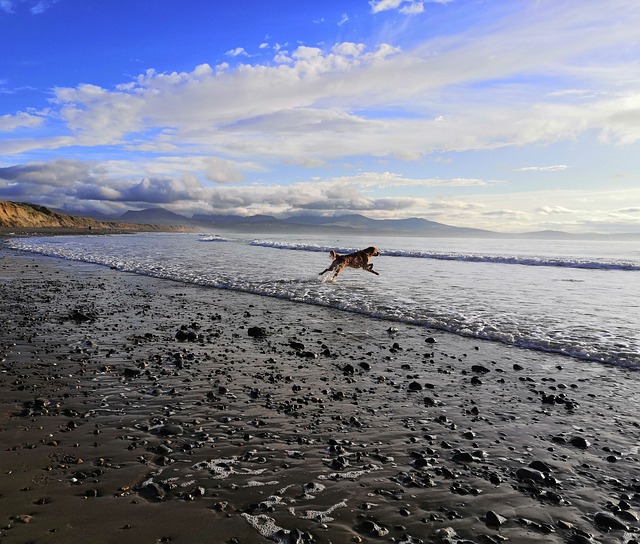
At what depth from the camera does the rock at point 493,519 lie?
3.80 meters

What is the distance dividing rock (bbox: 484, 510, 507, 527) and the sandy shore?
0.04ft

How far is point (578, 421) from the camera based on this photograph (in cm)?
614

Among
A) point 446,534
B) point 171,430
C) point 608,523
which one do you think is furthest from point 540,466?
point 171,430

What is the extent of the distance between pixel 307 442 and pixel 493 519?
232 cm

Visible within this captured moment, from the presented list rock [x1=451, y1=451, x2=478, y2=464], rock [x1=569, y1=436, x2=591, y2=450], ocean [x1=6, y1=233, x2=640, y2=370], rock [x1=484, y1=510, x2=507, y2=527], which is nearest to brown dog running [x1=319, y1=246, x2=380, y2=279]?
ocean [x1=6, y1=233, x2=640, y2=370]

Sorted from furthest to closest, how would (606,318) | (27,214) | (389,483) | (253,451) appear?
(27,214) → (606,318) → (253,451) → (389,483)

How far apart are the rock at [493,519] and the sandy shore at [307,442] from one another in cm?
1

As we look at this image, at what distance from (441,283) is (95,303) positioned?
52.6 ft

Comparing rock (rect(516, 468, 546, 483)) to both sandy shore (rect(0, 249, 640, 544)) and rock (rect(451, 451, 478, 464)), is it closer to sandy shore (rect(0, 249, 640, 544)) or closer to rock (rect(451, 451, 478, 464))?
sandy shore (rect(0, 249, 640, 544))

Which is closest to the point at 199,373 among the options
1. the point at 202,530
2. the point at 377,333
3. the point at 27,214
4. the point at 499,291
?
the point at 202,530

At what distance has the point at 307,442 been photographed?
5.34 m

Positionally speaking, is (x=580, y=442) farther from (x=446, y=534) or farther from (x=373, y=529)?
(x=373, y=529)

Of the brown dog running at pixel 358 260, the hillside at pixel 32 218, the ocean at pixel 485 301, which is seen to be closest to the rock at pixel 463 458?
the ocean at pixel 485 301

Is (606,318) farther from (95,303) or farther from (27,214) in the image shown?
(27,214)
